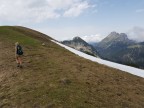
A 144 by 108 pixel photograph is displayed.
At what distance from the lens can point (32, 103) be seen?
82.4 feet

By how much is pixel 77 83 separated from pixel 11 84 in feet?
24.1

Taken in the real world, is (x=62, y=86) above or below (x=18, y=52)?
below

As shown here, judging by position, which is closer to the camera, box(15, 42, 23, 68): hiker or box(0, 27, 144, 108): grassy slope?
box(0, 27, 144, 108): grassy slope

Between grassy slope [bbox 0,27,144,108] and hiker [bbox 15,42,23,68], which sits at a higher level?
hiker [bbox 15,42,23,68]

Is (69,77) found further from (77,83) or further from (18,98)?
(18,98)

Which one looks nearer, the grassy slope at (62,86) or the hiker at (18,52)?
the grassy slope at (62,86)

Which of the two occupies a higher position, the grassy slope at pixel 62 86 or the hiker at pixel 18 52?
the hiker at pixel 18 52

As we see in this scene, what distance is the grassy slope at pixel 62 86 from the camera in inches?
1011

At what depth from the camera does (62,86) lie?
2902 cm

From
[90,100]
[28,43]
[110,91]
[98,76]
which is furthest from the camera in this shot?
[28,43]

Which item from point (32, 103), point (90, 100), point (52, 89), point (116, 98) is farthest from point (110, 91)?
point (32, 103)

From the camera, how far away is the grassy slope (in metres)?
25.7

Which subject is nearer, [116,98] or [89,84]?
[116,98]

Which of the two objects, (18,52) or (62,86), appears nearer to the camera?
(62,86)
